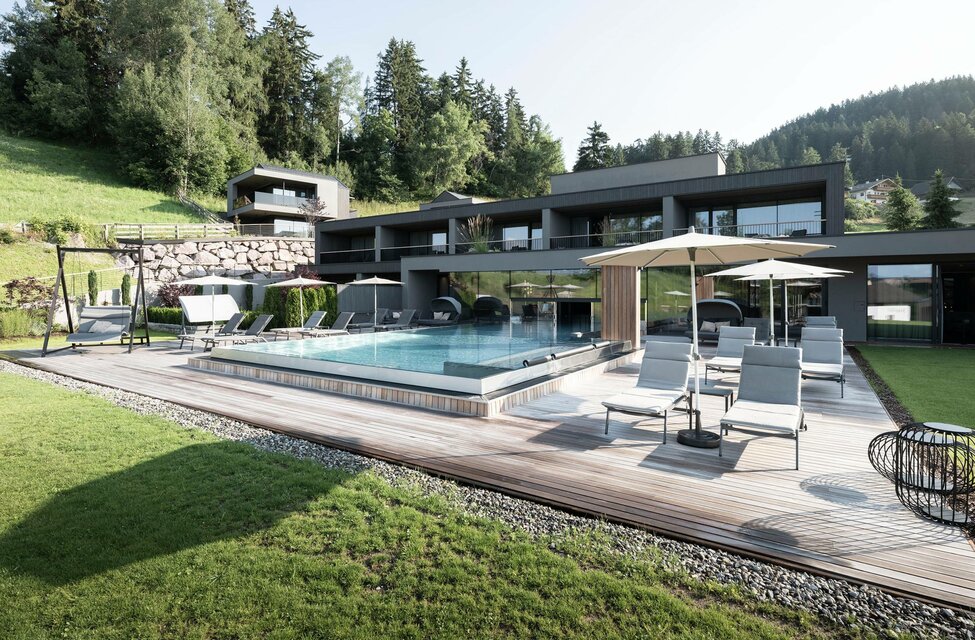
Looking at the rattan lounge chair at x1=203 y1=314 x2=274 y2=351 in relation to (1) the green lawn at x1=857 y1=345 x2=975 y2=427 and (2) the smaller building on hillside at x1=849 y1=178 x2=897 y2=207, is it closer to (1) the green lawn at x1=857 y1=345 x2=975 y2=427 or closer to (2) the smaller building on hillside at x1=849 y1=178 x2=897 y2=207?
(1) the green lawn at x1=857 y1=345 x2=975 y2=427

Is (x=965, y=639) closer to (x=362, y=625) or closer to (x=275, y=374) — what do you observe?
(x=362, y=625)

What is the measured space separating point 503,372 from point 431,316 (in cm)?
1593

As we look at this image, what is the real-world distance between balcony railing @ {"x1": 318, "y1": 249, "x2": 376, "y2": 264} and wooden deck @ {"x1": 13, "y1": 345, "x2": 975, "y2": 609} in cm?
1900

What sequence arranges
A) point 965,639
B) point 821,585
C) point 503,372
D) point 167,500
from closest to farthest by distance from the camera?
point 965,639, point 821,585, point 167,500, point 503,372

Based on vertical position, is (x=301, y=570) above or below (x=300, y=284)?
below

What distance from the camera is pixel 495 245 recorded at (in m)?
22.5

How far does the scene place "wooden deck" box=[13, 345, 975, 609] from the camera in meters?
3.03

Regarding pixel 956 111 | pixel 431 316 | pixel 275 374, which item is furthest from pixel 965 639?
pixel 956 111

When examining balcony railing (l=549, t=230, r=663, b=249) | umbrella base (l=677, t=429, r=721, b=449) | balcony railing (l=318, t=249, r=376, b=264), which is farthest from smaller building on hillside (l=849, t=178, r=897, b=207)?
umbrella base (l=677, t=429, r=721, b=449)

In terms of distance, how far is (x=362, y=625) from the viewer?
2.45m

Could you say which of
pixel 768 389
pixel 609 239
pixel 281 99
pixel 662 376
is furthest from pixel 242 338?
pixel 281 99

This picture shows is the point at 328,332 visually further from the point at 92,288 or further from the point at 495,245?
the point at 92,288

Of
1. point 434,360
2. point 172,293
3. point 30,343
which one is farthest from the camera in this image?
point 172,293

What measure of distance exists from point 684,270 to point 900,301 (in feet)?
20.8
